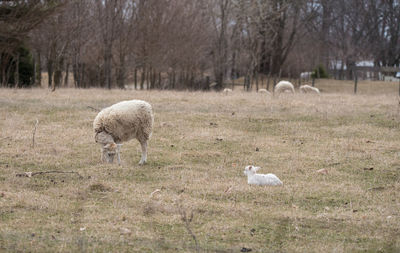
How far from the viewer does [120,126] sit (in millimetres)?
9273

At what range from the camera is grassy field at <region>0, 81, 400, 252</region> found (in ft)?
18.8

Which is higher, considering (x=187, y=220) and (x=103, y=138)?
(x=103, y=138)

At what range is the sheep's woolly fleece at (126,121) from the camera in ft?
30.4

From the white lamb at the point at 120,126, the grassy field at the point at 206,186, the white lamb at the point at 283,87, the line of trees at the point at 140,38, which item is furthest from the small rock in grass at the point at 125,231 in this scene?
the white lamb at the point at 283,87

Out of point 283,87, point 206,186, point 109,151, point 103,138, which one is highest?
point 283,87

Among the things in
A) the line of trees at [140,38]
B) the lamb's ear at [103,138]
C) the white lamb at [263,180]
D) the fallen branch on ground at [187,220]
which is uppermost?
the line of trees at [140,38]

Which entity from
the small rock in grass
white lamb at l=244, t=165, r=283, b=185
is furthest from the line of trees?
the small rock in grass

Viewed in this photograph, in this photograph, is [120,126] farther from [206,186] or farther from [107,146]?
[206,186]

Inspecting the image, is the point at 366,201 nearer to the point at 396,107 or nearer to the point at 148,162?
the point at 148,162

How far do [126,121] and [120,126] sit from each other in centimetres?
15

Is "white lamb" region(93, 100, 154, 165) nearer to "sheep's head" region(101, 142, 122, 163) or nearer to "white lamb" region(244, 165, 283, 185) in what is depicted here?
"sheep's head" region(101, 142, 122, 163)

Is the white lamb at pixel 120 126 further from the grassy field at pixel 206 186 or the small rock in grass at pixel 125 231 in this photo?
the small rock in grass at pixel 125 231

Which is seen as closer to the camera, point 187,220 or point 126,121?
point 187,220

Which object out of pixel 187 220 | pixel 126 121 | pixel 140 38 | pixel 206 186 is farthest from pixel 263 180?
pixel 140 38
